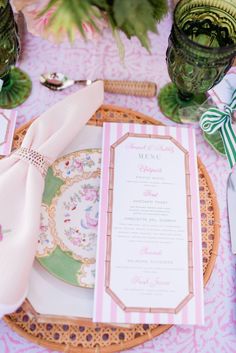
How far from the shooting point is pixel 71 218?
614mm

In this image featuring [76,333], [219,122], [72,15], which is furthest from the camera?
[219,122]

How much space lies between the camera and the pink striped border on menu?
1.83ft

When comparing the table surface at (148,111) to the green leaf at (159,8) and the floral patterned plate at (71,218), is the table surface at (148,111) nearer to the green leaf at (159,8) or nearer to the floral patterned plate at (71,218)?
the floral patterned plate at (71,218)

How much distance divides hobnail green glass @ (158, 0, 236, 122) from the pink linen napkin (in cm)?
14

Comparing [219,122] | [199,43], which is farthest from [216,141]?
[199,43]

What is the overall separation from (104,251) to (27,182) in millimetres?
147

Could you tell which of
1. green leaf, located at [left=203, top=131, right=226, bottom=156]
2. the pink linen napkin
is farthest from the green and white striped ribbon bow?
the pink linen napkin

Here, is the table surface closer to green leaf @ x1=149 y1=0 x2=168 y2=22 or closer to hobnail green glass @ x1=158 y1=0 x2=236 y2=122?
hobnail green glass @ x1=158 y1=0 x2=236 y2=122

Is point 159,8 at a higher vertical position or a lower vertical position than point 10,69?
higher

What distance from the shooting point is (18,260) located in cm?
53

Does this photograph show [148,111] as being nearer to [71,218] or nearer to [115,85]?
[115,85]

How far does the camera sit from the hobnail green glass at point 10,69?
1.95ft

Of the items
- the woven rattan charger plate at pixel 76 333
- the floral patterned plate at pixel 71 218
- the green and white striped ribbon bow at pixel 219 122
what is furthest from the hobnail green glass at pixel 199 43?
the woven rattan charger plate at pixel 76 333

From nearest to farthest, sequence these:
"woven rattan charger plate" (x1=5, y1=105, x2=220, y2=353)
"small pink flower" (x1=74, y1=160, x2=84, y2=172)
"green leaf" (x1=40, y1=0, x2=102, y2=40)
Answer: "green leaf" (x1=40, y1=0, x2=102, y2=40) → "woven rattan charger plate" (x1=5, y1=105, x2=220, y2=353) → "small pink flower" (x1=74, y1=160, x2=84, y2=172)
